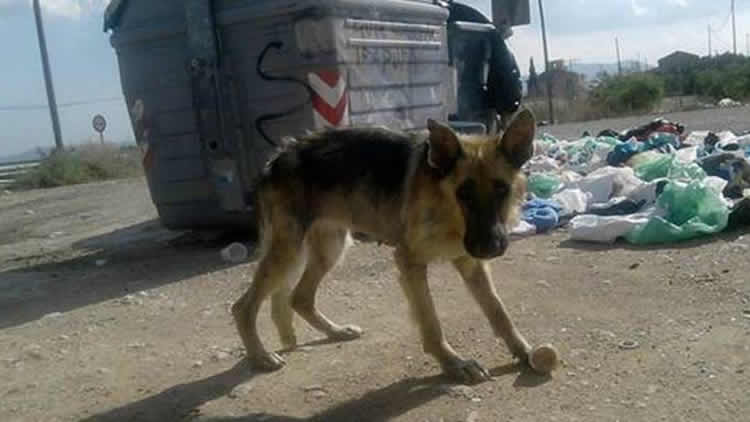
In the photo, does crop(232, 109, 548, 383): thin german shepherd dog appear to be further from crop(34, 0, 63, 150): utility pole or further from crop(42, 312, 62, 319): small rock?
crop(34, 0, 63, 150): utility pole

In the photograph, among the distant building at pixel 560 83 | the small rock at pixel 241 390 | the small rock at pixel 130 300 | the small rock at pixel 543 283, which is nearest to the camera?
the small rock at pixel 241 390

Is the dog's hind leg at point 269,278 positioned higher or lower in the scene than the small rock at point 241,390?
higher

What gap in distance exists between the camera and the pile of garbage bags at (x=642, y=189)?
675 cm

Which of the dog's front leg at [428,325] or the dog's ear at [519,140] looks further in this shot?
the dog's front leg at [428,325]

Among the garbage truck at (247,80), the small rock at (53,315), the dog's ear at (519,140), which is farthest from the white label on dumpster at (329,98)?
the dog's ear at (519,140)

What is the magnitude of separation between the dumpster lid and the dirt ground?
99.4 inches

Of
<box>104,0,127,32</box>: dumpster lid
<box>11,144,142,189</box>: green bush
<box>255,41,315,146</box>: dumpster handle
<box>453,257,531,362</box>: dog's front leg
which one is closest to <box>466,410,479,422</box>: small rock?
<box>453,257,531,362</box>: dog's front leg

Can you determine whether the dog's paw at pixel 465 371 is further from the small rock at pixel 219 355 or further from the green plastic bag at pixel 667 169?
the green plastic bag at pixel 667 169

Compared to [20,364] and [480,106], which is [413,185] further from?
[480,106]

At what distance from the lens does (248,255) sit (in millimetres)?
7590

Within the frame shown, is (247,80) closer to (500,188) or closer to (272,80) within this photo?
(272,80)

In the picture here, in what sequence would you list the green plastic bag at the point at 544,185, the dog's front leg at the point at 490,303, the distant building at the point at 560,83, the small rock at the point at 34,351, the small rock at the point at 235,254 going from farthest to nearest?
the distant building at the point at 560,83 < the green plastic bag at the point at 544,185 < the small rock at the point at 235,254 < the small rock at the point at 34,351 < the dog's front leg at the point at 490,303

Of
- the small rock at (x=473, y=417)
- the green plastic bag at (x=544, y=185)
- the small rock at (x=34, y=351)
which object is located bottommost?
the small rock at (x=473, y=417)

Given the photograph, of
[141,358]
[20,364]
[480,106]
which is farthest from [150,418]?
[480,106]
